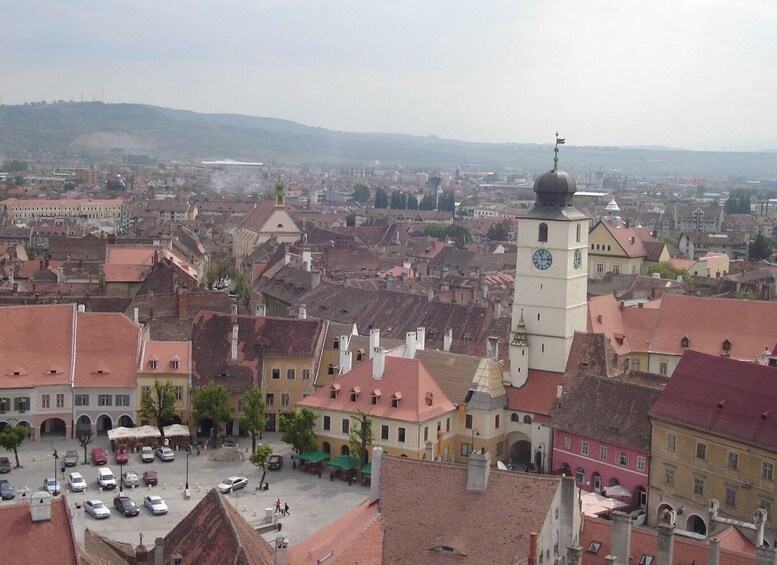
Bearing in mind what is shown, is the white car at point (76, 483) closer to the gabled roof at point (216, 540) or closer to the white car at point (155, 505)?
the white car at point (155, 505)

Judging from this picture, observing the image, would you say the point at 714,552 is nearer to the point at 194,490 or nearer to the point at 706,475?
the point at 706,475

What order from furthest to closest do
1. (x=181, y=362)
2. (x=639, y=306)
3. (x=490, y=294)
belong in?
(x=490, y=294) < (x=639, y=306) < (x=181, y=362)

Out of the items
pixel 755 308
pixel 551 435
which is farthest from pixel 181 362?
pixel 755 308


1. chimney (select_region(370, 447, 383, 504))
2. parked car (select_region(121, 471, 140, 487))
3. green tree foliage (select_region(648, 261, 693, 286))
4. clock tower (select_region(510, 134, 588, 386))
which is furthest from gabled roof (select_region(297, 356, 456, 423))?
green tree foliage (select_region(648, 261, 693, 286))

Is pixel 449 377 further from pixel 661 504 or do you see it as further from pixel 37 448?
pixel 37 448

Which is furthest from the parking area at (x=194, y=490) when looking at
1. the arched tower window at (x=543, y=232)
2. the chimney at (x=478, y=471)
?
the arched tower window at (x=543, y=232)

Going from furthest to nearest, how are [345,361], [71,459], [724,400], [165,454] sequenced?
[345,361] < [165,454] < [71,459] < [724,400]

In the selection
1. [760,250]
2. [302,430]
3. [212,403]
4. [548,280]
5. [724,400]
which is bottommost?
[302,430]

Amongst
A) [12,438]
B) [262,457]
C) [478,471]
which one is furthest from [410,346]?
[478,471]
